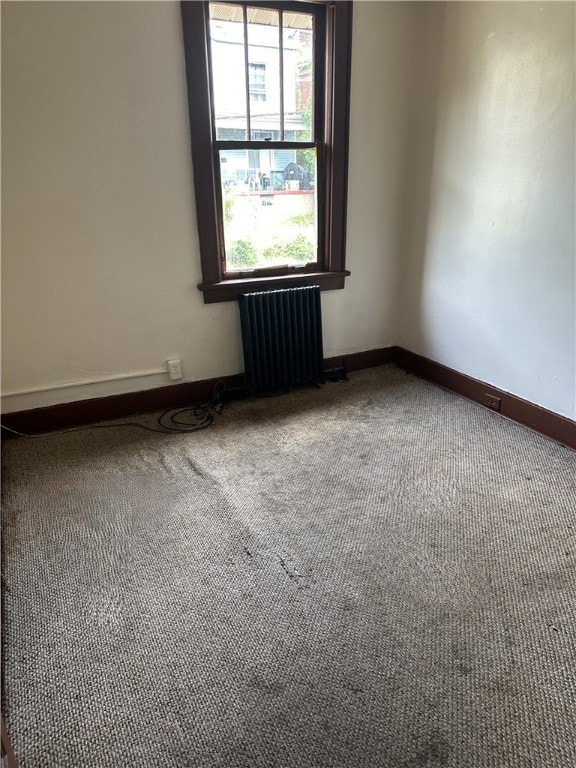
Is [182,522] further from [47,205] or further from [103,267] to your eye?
[47,205]

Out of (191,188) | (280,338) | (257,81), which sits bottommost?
(280,338)

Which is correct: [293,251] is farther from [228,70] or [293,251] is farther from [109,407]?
[109,407]

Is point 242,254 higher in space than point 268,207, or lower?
lower

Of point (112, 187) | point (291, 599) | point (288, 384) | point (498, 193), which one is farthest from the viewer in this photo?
point (288, 384)

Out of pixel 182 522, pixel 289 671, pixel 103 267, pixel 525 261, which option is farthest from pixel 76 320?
pixel 525 261

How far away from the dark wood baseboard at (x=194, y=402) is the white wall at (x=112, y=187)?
7cm

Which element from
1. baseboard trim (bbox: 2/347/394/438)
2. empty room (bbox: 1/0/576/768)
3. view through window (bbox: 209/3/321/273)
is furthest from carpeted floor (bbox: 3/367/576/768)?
view through window (bbox: 209/3/321/273)

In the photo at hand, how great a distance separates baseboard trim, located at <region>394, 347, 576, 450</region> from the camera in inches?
104

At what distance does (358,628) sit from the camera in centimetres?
159

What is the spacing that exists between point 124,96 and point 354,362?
2.16 meters

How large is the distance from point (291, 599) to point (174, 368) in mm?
1750

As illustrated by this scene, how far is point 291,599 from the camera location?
1715 millimetres

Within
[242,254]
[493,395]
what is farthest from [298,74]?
[493,395]

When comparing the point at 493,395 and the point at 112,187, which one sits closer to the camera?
the point at 112,187
